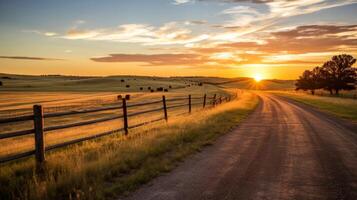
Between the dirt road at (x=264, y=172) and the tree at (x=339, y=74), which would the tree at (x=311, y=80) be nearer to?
the tree at (x=339, y=74)

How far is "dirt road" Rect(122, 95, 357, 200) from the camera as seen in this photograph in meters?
6.63

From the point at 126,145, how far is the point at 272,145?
540 cm

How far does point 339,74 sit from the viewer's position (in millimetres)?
80812

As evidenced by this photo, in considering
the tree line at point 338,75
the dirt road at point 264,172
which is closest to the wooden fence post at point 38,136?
the dirt road at point 264,172

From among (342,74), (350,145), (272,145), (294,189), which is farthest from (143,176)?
(342,74)

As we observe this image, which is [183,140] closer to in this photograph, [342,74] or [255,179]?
[255,179]

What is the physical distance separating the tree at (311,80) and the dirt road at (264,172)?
80245 millimetres

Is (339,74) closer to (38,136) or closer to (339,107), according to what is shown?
(339,107)

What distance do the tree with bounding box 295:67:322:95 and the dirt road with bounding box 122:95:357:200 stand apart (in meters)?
80.2

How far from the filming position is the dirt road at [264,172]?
21.8ft

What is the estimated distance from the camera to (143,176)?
771 cm

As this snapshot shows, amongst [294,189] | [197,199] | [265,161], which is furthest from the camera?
[265,161]

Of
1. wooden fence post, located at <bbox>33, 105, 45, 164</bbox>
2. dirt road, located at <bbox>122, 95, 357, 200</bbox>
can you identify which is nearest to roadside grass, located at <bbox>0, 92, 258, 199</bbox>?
wooden fence post, located at <bbox>33, 105, 45, 164</bbox>

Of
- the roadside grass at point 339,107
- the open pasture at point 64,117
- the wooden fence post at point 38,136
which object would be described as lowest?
the roadside grass at point 339,107
